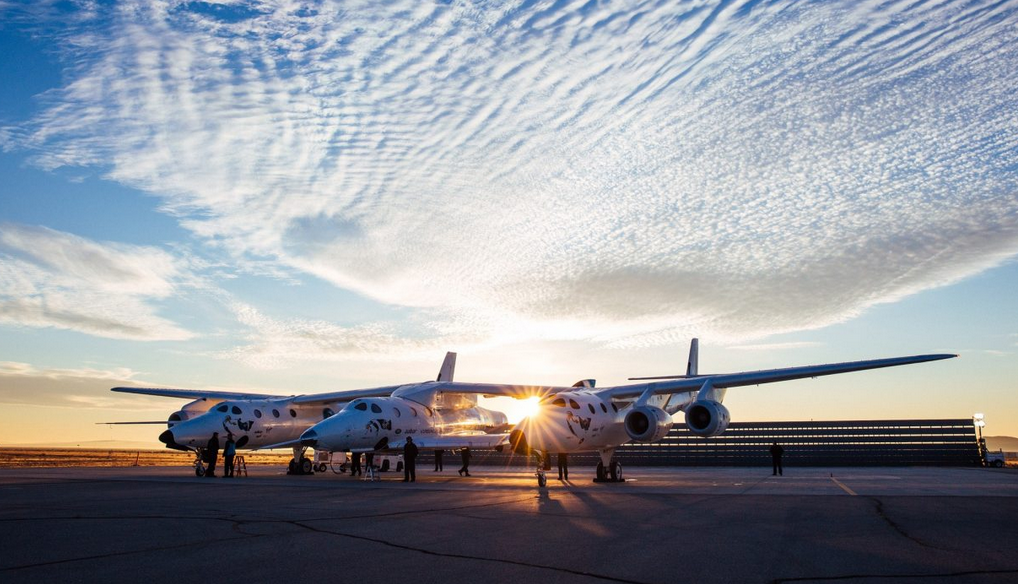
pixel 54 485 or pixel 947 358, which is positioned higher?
pixel 947 358

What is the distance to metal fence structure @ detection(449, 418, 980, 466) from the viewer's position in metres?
59.8

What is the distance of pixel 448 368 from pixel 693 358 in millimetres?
14025

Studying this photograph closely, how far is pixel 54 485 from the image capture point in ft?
66.3

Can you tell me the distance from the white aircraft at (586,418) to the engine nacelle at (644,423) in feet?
0.10

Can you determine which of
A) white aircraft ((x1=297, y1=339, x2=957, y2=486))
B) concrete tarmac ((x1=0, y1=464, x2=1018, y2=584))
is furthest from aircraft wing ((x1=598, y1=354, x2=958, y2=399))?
concrete tarmac ((x1=0, y1=464, x2=1018, y2=584))

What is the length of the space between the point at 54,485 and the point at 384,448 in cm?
1021

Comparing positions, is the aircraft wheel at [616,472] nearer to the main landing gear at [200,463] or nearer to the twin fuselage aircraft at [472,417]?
the twin fuselage aircraft at [472,417]

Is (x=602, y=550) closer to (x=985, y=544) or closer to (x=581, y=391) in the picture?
(x=985, y=544)

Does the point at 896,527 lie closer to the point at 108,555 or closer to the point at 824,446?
the point at 108,555

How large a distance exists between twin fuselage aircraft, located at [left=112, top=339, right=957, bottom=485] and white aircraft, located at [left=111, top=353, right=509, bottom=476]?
0.14ft

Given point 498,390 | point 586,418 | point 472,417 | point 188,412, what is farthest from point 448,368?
point 586,418

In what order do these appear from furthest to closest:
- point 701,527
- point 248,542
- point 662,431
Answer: point 662,431 < point 701,527 < point 248,542

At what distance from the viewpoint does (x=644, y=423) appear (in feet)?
74.9

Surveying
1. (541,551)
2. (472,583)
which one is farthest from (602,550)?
(472,583)
